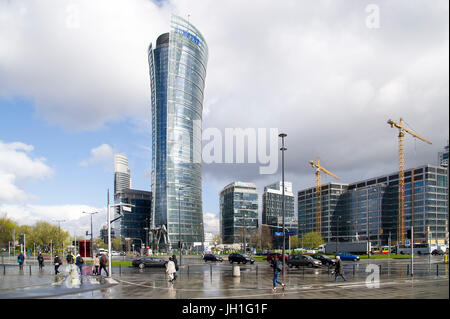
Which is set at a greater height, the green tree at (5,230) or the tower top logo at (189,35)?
the tower top logo at (189,35)

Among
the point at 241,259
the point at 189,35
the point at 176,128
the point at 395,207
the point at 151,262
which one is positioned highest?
the point at 189,35

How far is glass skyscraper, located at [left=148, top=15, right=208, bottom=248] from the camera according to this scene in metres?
147

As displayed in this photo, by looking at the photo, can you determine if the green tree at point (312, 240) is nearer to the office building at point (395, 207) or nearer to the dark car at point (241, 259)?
the office building at point (395, 207)

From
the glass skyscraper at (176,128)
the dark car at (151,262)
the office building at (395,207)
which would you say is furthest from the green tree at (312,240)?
the dark car at (151,262)

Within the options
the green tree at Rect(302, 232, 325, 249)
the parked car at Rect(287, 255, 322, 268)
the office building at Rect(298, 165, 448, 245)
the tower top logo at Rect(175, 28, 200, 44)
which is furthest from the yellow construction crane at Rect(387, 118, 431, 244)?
the parked car at Rect(287, 255, 322, 268)

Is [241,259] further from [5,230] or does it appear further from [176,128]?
[176,128]

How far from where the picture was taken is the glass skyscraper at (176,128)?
147 m

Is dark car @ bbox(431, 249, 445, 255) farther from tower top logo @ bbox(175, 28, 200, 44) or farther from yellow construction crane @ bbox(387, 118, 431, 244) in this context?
tower top logo @ bbox(175, 28, 200, 44)

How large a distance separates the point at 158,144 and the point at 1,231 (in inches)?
2446

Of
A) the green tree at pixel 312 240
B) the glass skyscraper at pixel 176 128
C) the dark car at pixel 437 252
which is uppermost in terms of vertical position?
the glass skyscraper at pixel 176 128

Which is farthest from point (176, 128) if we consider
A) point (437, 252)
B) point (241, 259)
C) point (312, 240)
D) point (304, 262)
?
point (304, 262)

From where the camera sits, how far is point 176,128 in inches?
5753

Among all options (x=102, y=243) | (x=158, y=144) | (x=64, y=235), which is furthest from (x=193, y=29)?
(x=102, y=243)
